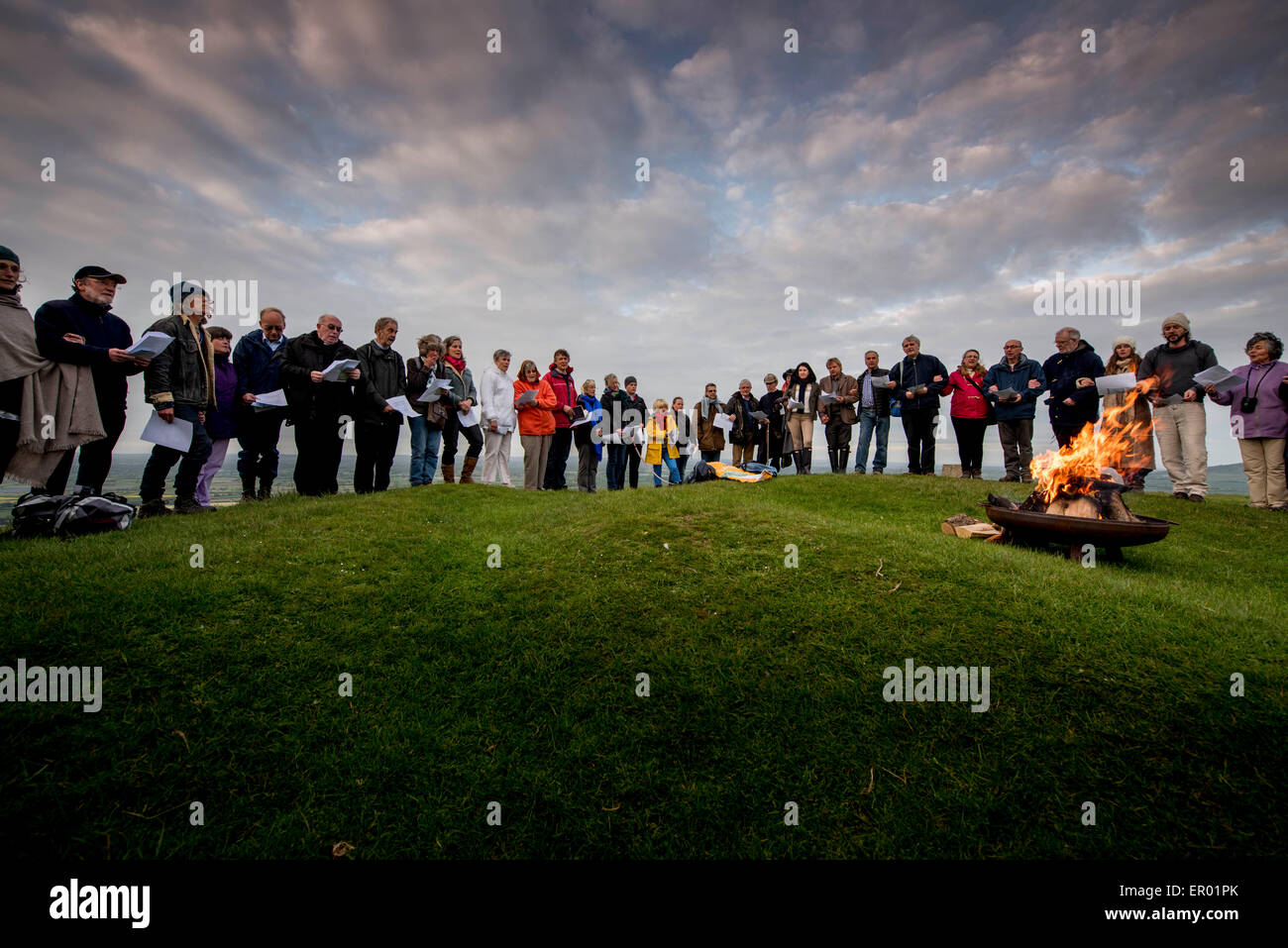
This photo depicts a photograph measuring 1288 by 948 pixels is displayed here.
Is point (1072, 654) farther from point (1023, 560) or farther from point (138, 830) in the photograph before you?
point (138, 830)

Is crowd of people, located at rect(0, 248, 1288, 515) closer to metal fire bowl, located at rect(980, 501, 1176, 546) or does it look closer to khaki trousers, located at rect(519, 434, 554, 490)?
khaki trousers, located at rect(519, 434, 554, 490)

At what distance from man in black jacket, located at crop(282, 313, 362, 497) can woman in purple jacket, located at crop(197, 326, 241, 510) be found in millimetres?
1218

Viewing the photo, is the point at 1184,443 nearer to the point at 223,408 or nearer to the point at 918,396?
the point at 918,396

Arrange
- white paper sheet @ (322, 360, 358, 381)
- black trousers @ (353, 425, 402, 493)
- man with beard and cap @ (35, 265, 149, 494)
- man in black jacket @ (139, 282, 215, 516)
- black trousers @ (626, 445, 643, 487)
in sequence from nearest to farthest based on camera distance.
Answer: man with beard and cap @ (35, 265, 149, 494), man in black jacket @ (139, 282, 215, 516), white paper sheet @ (322, 360, 358, 381), black trousers @ (353, 425, 402, 493), black trousers @ (626, 445, 643, 487)

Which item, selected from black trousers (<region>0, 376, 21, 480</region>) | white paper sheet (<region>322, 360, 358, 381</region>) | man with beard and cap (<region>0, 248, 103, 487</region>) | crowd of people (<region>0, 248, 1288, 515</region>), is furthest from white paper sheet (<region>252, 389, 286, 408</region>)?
black trousers (<region>0, 376, 21, 480</region>)

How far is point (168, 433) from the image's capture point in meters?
7.81

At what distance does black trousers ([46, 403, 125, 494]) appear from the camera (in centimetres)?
725

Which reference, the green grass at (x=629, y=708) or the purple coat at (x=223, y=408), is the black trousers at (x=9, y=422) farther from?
the purple coat at (x=223, y=408)

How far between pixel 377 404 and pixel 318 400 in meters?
1.01

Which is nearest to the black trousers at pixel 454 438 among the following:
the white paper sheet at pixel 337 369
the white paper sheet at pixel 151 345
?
the white paper sheet at pixel 337 369

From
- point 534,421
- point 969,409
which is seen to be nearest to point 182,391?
point 534,421
